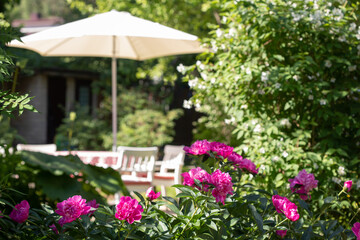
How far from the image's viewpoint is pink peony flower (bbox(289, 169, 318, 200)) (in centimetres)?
203

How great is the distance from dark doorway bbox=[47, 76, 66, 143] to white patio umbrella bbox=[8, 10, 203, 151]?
27.5 ft

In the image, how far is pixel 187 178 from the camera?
1840 mm

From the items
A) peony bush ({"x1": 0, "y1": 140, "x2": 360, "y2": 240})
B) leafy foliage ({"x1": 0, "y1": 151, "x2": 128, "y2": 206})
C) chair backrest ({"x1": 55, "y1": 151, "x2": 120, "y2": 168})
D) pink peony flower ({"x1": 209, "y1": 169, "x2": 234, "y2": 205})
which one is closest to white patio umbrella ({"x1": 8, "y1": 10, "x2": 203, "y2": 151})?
chair backrest ({"x1": 55, "y1": 151, "x2": 120, "y2": 168})

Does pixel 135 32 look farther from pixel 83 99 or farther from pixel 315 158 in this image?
pixel 83 99

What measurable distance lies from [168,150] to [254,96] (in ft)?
10.6

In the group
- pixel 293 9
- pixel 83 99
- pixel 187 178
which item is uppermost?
pixel 293 9

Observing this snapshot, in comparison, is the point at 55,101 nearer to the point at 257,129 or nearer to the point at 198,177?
the point at 257,129

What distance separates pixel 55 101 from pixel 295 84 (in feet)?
41.6

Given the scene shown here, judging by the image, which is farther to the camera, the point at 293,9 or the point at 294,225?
the point at 293,9

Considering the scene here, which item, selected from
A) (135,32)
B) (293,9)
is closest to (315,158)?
(293,9)

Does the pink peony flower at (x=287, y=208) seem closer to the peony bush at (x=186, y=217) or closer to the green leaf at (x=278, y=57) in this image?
the peony bush at (x=186, y=217)

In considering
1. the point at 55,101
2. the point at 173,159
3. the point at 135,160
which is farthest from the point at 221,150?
the point at 55,101

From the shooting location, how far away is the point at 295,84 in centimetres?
321

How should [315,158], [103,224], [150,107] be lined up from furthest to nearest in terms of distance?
[150,107] < [315,158] < [103,224]
